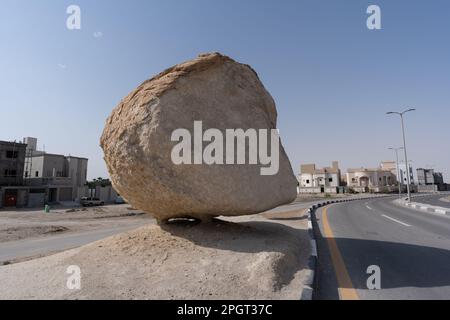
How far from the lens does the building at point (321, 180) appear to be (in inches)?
3287

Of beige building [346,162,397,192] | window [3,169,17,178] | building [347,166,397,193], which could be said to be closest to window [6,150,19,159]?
window [3,169,17,178]

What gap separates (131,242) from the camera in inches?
255

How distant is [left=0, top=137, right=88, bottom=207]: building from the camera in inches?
1393

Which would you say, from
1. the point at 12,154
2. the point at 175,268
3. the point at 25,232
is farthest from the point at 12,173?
the point at 175,268

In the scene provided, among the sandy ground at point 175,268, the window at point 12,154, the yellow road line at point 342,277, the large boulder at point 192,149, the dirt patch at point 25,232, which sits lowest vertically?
the dirt patch at point 25,232

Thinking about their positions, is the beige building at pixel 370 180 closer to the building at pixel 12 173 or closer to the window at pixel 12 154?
the building at pixel 12 173

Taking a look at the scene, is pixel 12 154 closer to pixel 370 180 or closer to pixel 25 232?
pixel 25 232

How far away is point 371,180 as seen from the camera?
82312mm

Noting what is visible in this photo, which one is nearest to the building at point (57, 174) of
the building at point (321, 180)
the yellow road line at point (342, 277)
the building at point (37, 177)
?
the building at point (37, 177)

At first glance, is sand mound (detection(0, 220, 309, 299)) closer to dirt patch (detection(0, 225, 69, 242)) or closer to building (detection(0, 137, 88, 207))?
dirt patch (detection(0, 225, 69, 242))

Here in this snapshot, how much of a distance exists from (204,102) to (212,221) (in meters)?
3.05

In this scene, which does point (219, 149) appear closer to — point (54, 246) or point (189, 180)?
point (189, 180)

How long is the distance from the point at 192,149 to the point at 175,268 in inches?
96.7

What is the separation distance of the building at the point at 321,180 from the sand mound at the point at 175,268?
80169 mm
